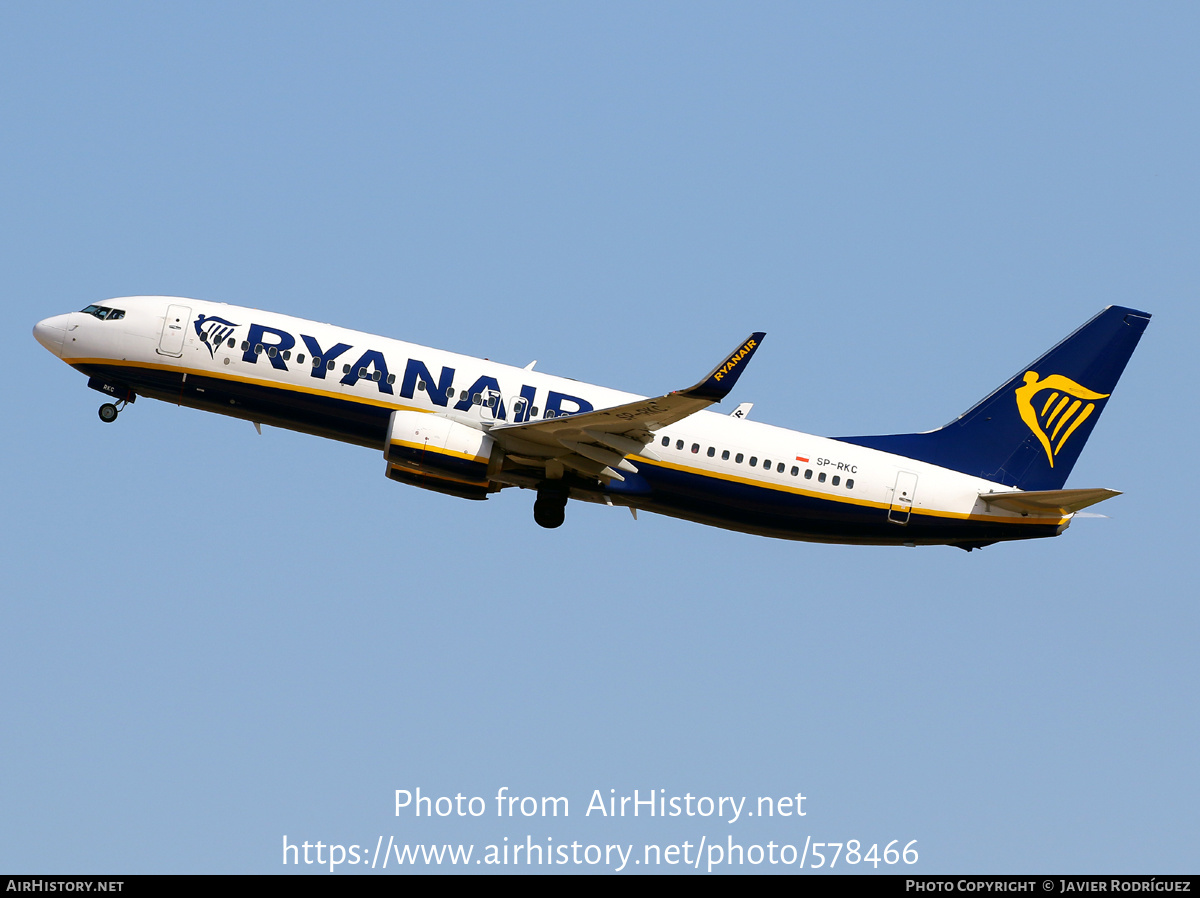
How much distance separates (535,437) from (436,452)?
2.79 metres

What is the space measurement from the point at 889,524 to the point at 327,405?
665 inches

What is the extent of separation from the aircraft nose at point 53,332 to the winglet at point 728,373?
1981 cm

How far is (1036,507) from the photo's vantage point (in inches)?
1614

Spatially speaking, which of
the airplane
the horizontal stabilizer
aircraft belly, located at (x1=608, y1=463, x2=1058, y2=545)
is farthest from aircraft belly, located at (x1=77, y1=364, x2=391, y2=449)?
the horizontal stabilizer

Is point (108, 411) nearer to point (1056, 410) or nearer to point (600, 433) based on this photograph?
point (600, 433)

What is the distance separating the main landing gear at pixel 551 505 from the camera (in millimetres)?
41500

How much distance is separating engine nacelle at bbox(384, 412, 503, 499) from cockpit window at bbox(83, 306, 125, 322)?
928cm

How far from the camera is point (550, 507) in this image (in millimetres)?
41469

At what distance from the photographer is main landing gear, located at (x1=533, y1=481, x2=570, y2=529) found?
4150 centimetres

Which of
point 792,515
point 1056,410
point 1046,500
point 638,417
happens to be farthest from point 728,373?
point 1056,410

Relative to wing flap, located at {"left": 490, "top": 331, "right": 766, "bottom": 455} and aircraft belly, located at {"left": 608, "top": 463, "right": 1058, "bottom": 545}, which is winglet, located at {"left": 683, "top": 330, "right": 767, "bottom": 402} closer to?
wing flap, located at {"left": 490, "top": 331, "right": 766, "bottom": 455}

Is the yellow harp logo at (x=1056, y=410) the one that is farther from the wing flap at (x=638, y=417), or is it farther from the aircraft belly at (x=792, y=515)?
the wing flap at (x=638, y=417)
